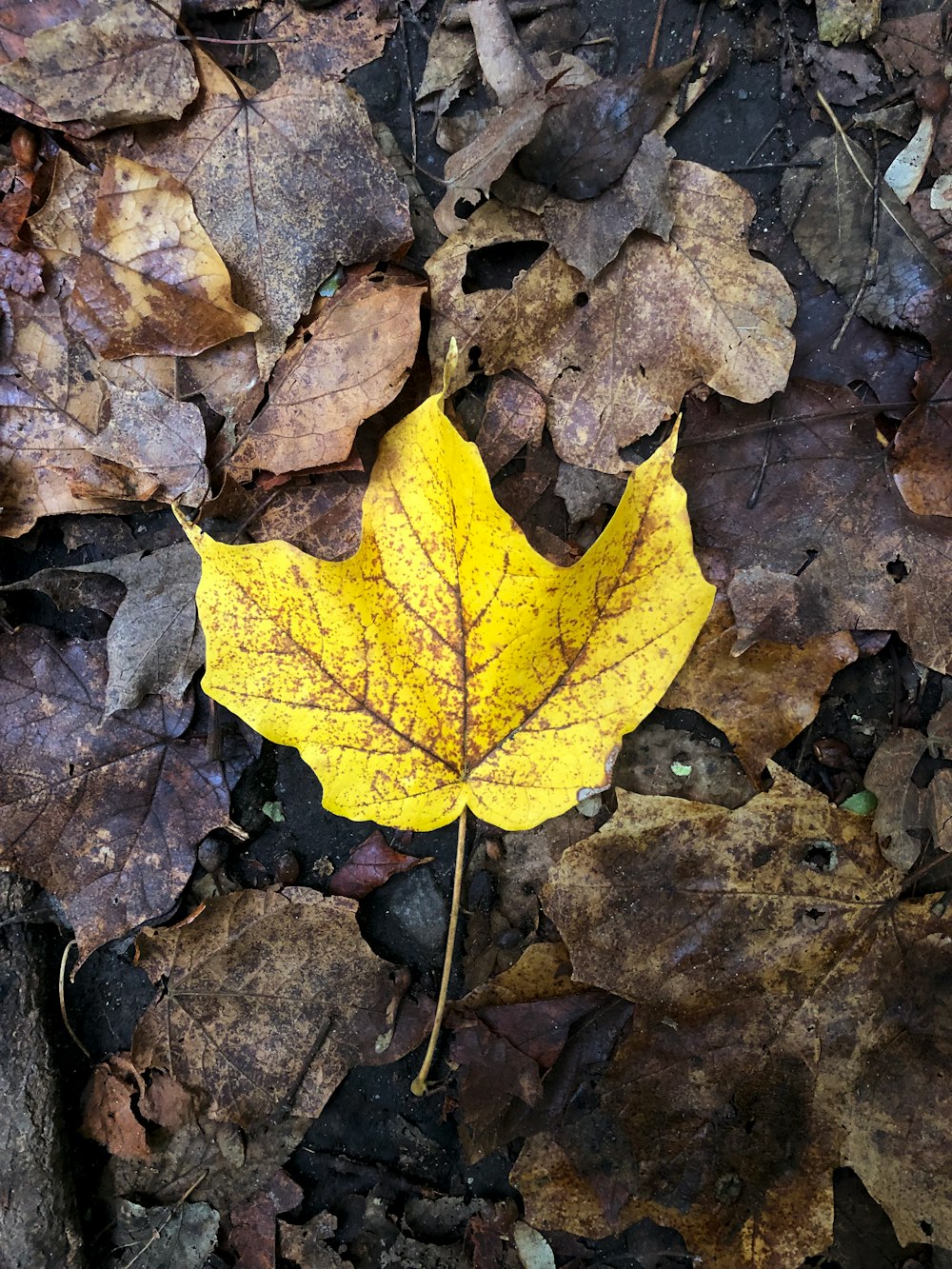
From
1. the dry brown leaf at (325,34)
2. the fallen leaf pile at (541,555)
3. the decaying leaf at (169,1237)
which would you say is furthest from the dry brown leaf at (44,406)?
the decaying leaf at (169,1237)

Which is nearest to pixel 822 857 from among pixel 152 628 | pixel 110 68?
pixel 152 628

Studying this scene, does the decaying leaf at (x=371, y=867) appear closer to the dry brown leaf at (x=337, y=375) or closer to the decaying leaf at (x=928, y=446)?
the dry brown leaf at (x=337, y=375)

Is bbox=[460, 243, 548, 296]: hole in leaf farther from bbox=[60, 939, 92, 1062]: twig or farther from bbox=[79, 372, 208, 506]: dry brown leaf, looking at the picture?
bbox=[60, 939, 92, 1062]: twig

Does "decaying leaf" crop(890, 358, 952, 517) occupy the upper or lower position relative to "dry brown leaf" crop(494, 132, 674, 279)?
lower

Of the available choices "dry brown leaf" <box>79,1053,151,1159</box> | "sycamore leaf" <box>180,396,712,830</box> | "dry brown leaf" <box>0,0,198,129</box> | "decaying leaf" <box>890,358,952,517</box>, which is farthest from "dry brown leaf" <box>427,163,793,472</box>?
"dry brown leaf" <box>79,1053,151,1159</box>

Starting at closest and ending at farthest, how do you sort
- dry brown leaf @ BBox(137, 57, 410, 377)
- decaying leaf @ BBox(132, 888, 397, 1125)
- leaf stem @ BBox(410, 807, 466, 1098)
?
leaf stem @ BBox(410, 807, 466, 1098) < dry brown leaf @ BBox(137, 57, 410, 377) < decaying leaf @ BBox(132, 888, 397, 1125)

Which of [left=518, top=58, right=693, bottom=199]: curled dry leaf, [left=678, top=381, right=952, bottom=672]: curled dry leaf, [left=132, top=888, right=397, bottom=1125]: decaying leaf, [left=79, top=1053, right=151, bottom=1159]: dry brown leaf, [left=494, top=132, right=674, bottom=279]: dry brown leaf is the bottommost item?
[left=79, top=1053, right=151, bottom=1159]: dry brown leaf
